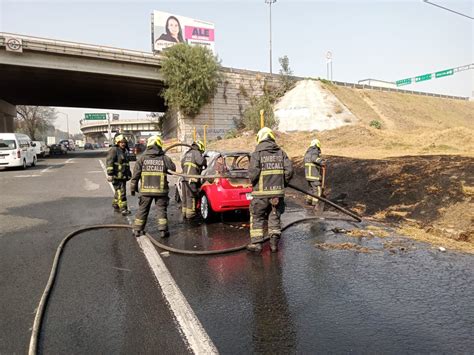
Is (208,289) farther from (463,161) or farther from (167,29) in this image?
(167,29)

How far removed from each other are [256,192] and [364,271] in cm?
192

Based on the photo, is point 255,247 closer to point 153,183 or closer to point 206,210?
point 153,183

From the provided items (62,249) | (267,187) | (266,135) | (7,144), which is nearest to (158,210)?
(62,249)

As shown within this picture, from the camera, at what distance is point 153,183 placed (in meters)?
6.37

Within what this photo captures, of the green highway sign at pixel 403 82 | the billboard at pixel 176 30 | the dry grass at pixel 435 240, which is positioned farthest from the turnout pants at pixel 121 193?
the green highway sign at pixel 403 82

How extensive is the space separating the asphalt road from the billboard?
3767 centimetres

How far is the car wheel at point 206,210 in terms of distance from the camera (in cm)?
746

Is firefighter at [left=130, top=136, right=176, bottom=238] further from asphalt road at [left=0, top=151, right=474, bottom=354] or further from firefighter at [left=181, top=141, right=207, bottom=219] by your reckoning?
firefighter at [left=181, top=141, right=207, bottom=219]

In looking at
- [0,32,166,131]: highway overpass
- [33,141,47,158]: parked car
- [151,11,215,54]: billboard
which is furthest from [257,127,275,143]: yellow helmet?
[151,11,215,54]: billboard

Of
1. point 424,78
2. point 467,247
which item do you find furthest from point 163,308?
point 424,78

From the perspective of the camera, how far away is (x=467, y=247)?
5.53 meters

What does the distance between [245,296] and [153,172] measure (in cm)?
326

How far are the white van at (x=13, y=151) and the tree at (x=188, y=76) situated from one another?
12.4m

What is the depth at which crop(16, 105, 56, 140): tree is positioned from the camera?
6438 centimetres
